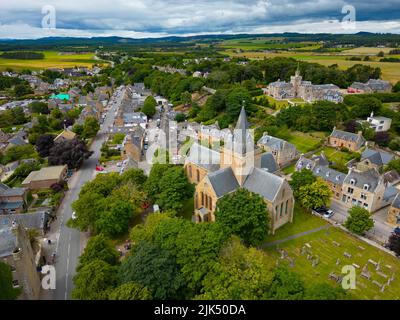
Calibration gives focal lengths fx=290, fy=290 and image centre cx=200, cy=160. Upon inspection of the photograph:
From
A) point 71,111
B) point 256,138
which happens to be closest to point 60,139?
point 71,111

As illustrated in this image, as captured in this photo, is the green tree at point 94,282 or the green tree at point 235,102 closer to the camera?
the green tree at point 94,282

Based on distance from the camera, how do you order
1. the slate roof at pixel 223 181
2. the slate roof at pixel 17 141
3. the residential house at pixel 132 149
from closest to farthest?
the slate roof at pixel 223 181, the residential house at pixel 132 149, the slate roof at pixel 17 141

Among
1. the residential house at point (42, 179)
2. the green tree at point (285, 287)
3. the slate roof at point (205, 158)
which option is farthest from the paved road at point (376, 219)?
the residential house at point (42, 179)

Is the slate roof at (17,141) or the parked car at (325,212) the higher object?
the slate roof at (17,141)

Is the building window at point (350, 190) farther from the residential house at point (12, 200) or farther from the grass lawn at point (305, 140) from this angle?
the residential house at point (12, 200)

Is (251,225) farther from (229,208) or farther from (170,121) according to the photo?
(170,121)

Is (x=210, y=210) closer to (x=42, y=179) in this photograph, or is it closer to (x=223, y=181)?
(x=223, y=181)

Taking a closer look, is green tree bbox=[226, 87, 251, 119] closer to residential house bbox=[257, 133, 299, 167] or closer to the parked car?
residential house bbox=[257, 133, 299, 167]
